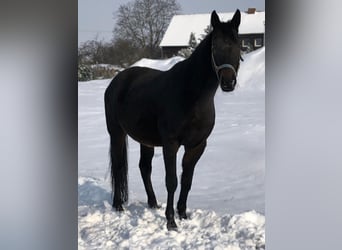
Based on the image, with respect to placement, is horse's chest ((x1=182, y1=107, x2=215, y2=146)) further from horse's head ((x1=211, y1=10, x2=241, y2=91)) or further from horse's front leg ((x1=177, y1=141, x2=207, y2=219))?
horse's head ((x1=211, y1=10, x2=241, y2=91))

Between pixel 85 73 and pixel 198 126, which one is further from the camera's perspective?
pixel 85 73

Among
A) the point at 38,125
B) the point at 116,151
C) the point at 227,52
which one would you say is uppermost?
the point at 227,52

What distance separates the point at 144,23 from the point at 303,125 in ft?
3.16

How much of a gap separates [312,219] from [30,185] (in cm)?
150

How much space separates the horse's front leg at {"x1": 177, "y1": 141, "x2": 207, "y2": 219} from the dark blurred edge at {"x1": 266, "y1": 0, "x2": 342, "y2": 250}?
34 centimetres

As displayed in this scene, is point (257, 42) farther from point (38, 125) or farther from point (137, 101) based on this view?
point (38, 125)

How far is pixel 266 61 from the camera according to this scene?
2.42m

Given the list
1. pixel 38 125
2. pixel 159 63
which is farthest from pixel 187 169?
pixel 38 125

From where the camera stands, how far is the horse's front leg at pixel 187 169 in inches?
98.9

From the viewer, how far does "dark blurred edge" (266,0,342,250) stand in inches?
92.5

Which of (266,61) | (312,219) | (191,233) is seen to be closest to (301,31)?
(266,61)

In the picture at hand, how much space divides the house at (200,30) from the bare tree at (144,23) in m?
0.05

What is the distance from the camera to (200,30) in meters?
2.50

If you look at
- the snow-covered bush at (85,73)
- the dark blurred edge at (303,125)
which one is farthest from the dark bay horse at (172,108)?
the dark blurred edge at (303,125)
